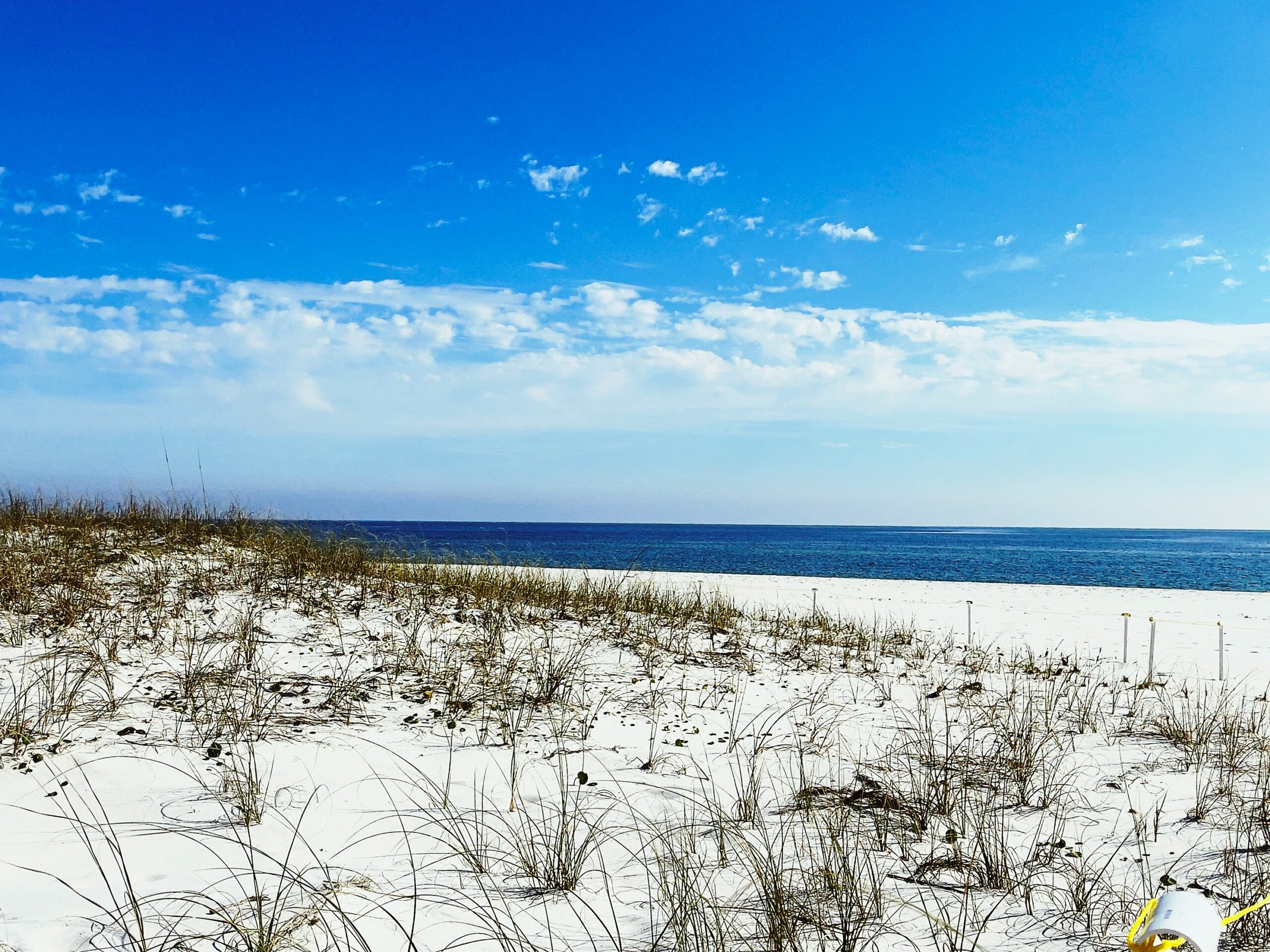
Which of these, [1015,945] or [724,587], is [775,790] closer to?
[1015,945]

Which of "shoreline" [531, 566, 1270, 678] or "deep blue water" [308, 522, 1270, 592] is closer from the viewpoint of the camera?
"shoreline" [531, 566, 1270, 678]

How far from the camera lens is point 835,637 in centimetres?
1060

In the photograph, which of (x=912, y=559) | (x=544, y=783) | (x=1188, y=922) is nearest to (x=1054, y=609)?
(x=544, y=783)

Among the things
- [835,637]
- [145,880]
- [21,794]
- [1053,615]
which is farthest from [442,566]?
[1053,615]

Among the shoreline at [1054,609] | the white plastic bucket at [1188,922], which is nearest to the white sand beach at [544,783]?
the white plastic bucket at [1188,922]

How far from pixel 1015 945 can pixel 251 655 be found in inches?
244

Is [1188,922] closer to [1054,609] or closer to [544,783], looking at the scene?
[544,783]

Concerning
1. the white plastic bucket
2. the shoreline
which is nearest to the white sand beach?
the white plastic bucket

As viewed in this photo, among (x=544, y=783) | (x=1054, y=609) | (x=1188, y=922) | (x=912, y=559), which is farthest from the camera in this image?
(x=912, y=559)

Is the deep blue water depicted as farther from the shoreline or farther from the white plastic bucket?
the white plastic bucket

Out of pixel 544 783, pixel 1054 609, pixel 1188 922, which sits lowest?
pixel 1054 609

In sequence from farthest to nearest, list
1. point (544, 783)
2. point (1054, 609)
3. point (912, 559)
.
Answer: point (912, 559) → point (1054, 609) → point (544, 783)

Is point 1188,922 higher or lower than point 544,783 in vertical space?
higher

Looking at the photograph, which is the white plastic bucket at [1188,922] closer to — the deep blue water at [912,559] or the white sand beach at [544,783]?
the white sand beach at [544,783]
